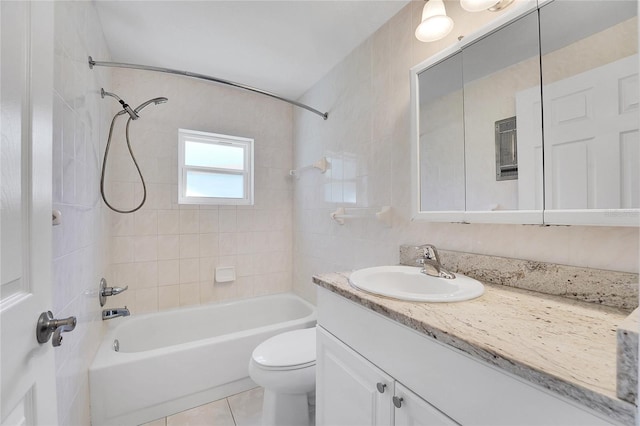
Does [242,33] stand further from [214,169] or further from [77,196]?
[77,196]

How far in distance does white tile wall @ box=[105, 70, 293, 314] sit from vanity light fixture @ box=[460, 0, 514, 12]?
1.86m

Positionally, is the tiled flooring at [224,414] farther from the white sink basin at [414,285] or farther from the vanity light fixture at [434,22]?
the vanity light fixture at [434,22]

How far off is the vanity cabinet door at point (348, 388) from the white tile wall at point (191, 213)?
1517 mm

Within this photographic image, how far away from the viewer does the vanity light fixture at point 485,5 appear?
40.8 inches

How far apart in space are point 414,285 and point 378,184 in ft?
2.30

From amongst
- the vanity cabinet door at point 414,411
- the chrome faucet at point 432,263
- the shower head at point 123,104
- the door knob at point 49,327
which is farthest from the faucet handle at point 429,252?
the shower head at point 123,104

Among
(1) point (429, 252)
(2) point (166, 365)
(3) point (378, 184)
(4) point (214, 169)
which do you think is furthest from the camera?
(4) point (214, 169)

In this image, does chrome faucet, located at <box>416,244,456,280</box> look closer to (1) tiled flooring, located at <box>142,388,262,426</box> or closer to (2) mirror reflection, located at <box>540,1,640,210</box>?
(2) mirror reflection, located at <box>540,1,640,210</box>

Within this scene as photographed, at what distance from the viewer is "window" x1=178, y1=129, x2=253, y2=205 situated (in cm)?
227

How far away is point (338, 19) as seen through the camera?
1590 millimetres

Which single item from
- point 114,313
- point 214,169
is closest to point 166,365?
point 114,313

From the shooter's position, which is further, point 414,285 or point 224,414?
point 224,414

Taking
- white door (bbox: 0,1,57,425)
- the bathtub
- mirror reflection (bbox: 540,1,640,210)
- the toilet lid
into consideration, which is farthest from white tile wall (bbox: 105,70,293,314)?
mirror reflection (bbox: 540,1,640,210)

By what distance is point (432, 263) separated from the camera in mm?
1167
